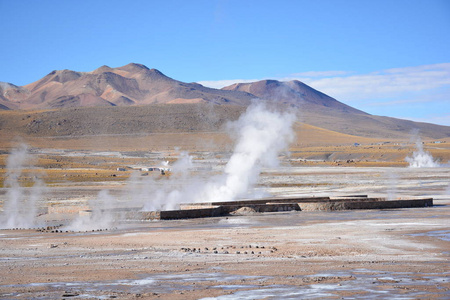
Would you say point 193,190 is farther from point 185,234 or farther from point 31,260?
point 31,260

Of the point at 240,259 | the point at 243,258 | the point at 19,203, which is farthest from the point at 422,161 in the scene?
the point at 240,259

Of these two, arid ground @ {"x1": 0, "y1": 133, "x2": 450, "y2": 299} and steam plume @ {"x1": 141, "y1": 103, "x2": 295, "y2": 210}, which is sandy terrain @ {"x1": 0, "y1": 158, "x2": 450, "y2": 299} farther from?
Result: steam plume @ {"x1": 141, "y1": 103, "x2": 295, "y2": 210}

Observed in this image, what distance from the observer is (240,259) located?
1645 centimetres

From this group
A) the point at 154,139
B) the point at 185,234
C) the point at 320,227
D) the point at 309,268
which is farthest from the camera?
the point at 154,139

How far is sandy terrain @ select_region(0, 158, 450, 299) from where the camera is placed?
40.9 feet

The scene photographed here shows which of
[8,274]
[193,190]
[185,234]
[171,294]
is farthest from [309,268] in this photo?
[193,190]

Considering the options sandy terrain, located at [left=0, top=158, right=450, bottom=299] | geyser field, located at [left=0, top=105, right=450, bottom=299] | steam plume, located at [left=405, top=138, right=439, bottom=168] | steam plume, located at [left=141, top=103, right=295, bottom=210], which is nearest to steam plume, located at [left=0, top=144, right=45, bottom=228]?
geyser field, located at [left=0, top=105, right=450, bottom=299]

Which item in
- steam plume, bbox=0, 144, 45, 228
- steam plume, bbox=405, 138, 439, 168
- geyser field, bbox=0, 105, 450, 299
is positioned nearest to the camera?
geyser field, bbox=0, 105, 450, 299

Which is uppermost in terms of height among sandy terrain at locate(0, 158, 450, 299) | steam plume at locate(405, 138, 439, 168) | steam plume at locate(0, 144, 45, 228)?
steam plume at locate(405, 138, 439, 168)

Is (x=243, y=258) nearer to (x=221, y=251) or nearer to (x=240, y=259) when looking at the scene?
(x=240, y=259)

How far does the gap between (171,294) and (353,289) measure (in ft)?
11.1

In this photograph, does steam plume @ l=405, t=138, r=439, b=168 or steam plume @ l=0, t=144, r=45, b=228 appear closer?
steam plume @ l=0, t=144, r=45, b=228

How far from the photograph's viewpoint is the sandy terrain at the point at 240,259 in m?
12.5

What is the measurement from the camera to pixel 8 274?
1473cm
